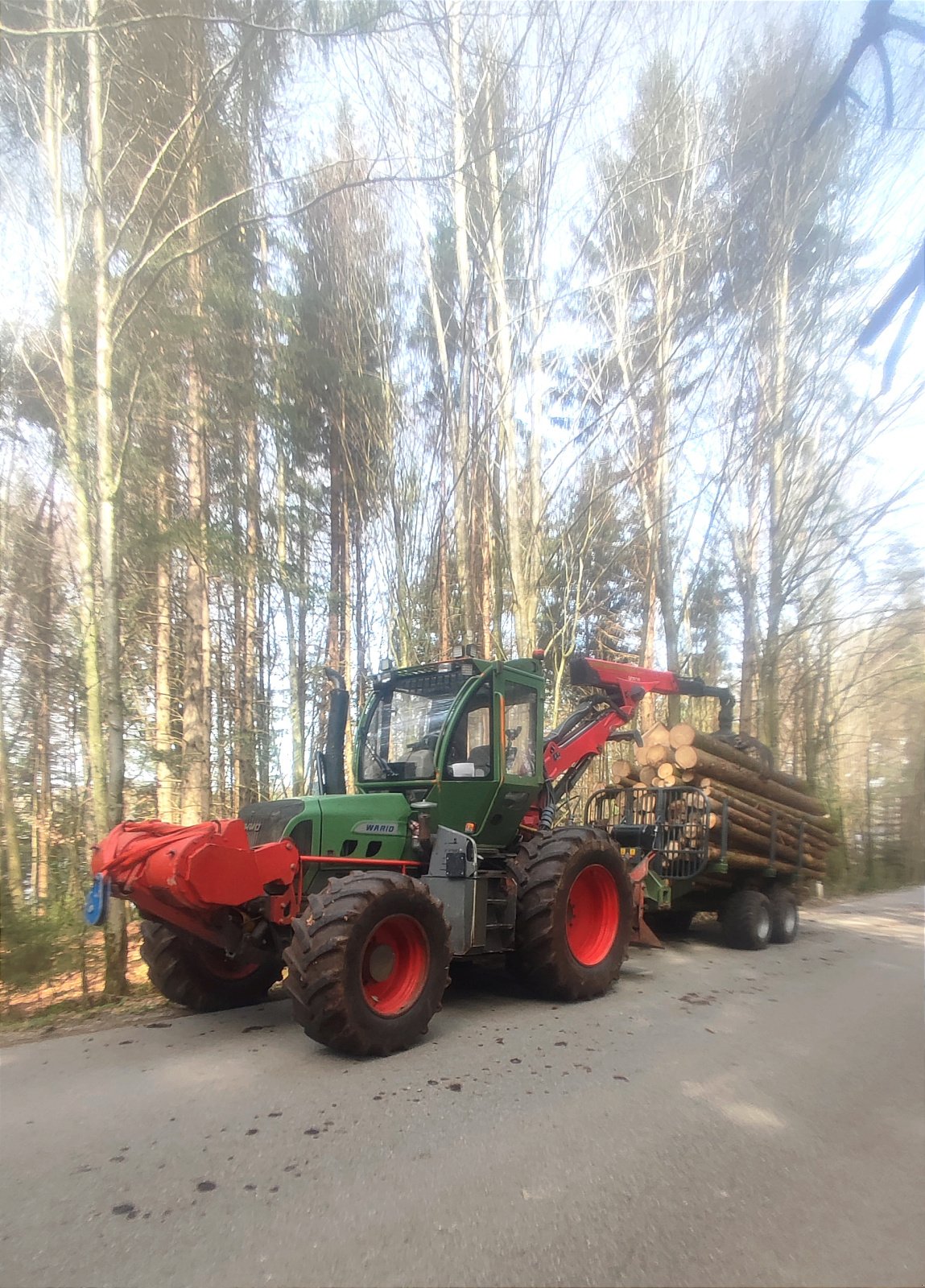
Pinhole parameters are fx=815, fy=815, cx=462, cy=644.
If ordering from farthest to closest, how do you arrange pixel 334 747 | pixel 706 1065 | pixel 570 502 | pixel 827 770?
pixel 827 770 → pixel 570 502 → pixel 334 747 → pixel 706 1065

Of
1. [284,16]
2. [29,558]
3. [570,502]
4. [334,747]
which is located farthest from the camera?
[570,502]

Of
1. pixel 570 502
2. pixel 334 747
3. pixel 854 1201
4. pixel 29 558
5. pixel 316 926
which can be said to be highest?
pixel 570 502

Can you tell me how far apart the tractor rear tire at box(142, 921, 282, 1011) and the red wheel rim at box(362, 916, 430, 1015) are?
1356 mm

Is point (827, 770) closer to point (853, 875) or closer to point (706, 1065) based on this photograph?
point (853, 875)

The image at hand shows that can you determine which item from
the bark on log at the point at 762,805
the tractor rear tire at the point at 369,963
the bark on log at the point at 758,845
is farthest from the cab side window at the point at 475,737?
the bark on log at the point at 758,845

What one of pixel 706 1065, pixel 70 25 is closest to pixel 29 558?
pixel 70 25

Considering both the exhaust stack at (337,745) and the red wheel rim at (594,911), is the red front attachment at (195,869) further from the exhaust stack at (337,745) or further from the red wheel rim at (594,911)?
the red wheel rim at (594,911)

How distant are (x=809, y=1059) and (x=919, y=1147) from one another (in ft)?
3.93

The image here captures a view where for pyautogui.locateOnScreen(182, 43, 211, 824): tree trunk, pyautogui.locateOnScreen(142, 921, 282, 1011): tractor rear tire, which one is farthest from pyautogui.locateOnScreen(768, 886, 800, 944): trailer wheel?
pyautogui.locateOnScreen(182, 43, 211, 824): tree trunk

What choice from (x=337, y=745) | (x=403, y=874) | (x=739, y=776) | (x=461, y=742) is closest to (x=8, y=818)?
(x=337, y=745)

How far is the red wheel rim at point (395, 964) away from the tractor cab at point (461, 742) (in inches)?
45.0

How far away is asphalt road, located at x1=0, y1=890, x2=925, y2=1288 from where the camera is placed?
9.32 ft

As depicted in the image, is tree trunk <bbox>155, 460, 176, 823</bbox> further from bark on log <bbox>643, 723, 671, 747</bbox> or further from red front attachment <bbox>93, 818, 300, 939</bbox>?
bark on log <bbox>643, 723, 671, 747</bbox>

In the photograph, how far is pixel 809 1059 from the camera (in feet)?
16.8
